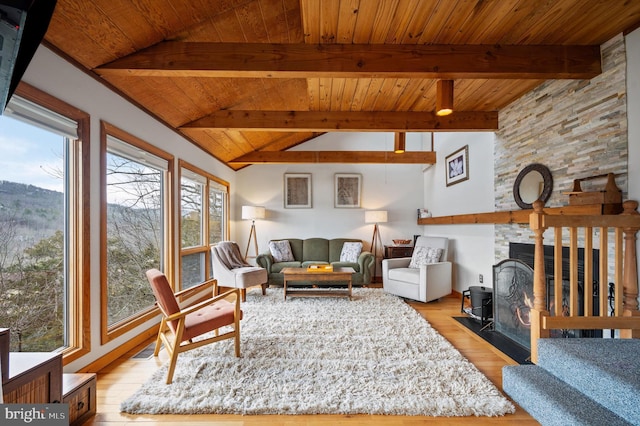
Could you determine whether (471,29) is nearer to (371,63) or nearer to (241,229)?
(371,63)

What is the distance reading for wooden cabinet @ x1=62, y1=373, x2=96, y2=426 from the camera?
5.16 ft

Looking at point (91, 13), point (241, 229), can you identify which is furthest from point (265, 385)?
point (241, 229)

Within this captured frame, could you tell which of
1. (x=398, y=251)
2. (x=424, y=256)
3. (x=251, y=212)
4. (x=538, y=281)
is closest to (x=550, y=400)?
(x=538, y=281)

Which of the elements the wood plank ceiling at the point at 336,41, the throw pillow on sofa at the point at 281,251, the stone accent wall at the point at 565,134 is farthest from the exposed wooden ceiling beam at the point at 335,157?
the wood plank ceiling at the point at 336,41

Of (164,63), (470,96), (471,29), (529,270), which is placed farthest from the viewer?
(470,96)

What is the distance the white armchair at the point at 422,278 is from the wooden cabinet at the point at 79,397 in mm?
3664

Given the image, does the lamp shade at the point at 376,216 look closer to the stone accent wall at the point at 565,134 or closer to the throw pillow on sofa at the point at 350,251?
the throw pillow on sofa at the point at 350,251

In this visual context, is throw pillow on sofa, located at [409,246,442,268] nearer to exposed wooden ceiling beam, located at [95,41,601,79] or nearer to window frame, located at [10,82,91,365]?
exposed wooden ceiling beam, located at [95,41,601,79]

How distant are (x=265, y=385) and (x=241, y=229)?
438 centimetres

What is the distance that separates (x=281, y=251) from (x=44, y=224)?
3.77 meters

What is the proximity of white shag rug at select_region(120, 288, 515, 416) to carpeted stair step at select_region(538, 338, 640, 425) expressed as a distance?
42 centimetres

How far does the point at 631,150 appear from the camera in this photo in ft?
6.42

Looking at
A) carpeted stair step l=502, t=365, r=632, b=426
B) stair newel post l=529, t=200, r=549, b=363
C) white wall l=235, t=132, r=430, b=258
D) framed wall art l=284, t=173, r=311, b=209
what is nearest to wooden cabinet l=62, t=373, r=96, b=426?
carpeted stair step l=502, t=365, r=632, b=426

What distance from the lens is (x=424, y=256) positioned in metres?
4.59
